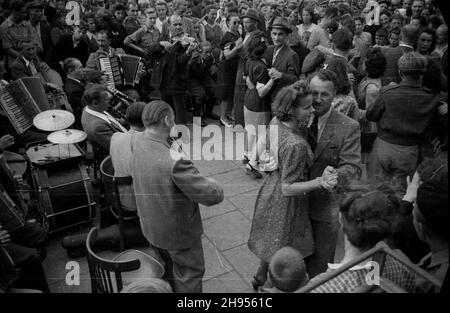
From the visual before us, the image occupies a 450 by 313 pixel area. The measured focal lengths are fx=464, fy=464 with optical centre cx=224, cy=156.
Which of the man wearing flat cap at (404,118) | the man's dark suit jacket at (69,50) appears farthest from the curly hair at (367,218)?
the man's dark suit jacket at (69,50)

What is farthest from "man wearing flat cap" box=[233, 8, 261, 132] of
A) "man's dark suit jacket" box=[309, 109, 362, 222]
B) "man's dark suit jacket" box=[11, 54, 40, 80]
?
"man's dark suit jacket" box=[309, 109, 362, 222]

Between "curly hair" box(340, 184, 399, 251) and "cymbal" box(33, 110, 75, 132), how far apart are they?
2.50 metres

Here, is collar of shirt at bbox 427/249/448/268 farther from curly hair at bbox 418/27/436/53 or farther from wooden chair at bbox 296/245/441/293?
curly hair at bbox 418/27/436/53

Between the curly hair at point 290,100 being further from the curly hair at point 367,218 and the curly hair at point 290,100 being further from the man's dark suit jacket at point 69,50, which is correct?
the man's dark suit jacket at point 69,50

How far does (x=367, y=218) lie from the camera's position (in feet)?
5.82

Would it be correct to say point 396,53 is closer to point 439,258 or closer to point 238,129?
point 238,129

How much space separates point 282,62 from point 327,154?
73.3 inches

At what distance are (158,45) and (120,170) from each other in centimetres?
241

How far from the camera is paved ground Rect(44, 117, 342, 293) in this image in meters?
2.92

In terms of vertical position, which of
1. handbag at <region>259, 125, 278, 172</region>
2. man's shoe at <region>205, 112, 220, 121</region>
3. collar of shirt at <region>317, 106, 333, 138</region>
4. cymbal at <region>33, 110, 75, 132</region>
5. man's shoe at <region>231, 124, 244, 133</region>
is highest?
collar of shirt at <region>317, 106, 333, 138</region>

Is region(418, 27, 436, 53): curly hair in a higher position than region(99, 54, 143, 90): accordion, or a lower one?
higher

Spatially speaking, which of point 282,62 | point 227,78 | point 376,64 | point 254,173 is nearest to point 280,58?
point 282,62

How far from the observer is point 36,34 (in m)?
5.38
